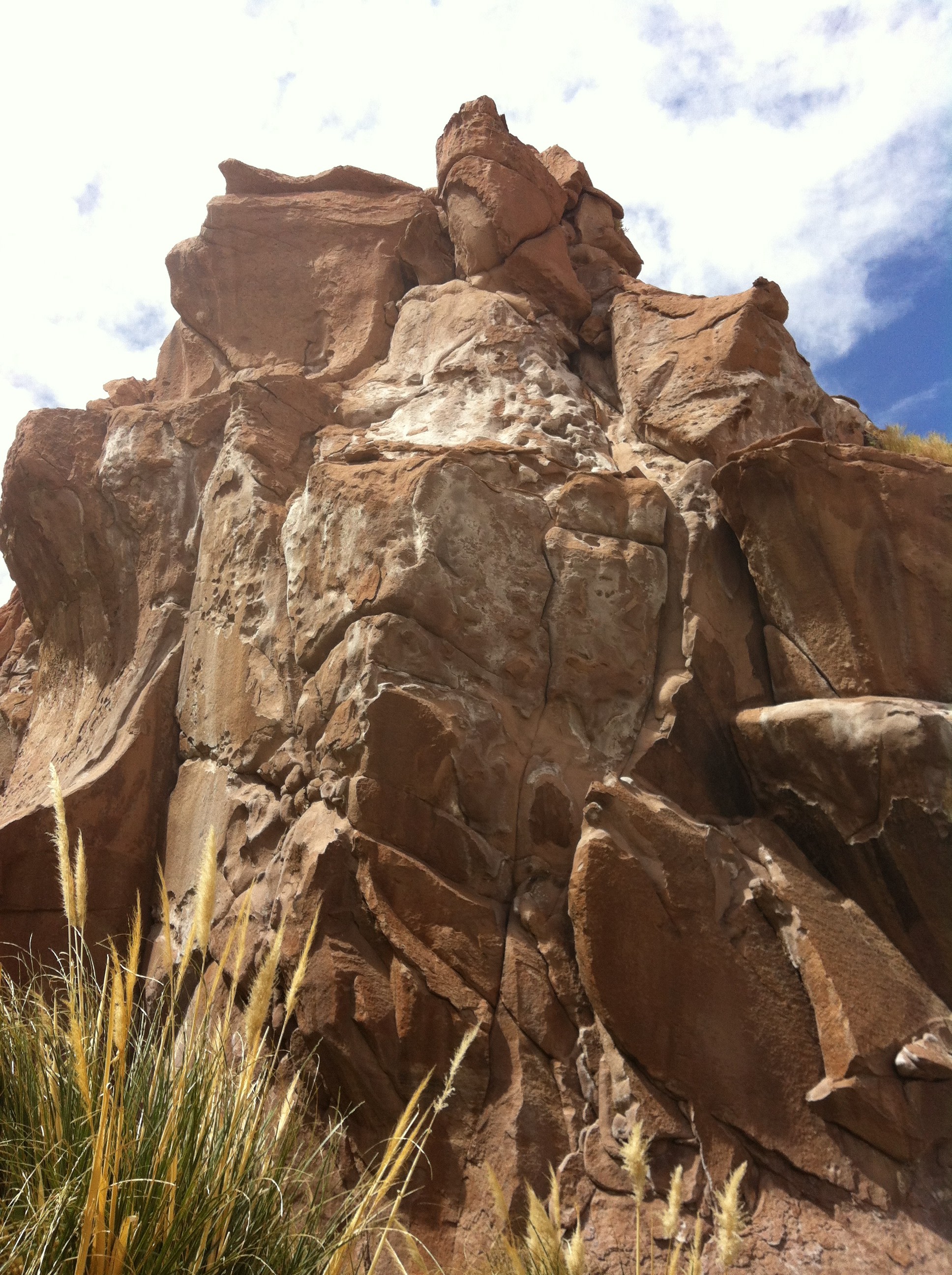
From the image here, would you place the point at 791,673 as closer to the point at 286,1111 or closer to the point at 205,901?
the point at 286,1111

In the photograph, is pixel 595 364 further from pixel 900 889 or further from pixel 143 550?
pixel 900 889

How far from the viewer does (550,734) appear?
5055mm

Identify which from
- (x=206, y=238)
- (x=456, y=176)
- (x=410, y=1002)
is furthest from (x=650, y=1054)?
(x=206, y=238)

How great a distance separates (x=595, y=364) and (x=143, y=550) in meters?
3.81

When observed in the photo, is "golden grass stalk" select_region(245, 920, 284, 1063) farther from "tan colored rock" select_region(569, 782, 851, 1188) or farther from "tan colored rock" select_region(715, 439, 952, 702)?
"tan colored rock" select_region(715, 439, 952, 702)

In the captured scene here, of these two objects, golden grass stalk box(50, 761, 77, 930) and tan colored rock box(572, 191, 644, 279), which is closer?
golden grass stalk box(50, 761, 77, 930)

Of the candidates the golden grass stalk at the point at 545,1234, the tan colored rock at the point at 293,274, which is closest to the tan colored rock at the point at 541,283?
the tan colored rock at the point at 293,274

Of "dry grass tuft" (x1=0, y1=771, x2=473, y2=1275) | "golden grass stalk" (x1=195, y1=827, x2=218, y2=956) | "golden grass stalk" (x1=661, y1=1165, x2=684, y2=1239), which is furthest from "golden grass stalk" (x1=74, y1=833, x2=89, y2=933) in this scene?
"golden grass stalk" (x1=661, y1=1165, x2=684, y2=1239)

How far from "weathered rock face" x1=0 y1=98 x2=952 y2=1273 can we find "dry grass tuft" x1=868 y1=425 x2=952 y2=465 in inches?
23.8

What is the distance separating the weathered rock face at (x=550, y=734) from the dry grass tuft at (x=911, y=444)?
60cm

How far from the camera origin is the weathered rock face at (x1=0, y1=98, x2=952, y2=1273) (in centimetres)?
400

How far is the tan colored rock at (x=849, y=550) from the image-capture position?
4.91 meters

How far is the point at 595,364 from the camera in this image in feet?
24.8

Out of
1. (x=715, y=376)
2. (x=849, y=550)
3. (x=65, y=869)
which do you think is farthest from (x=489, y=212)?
(x=65, y=869)
